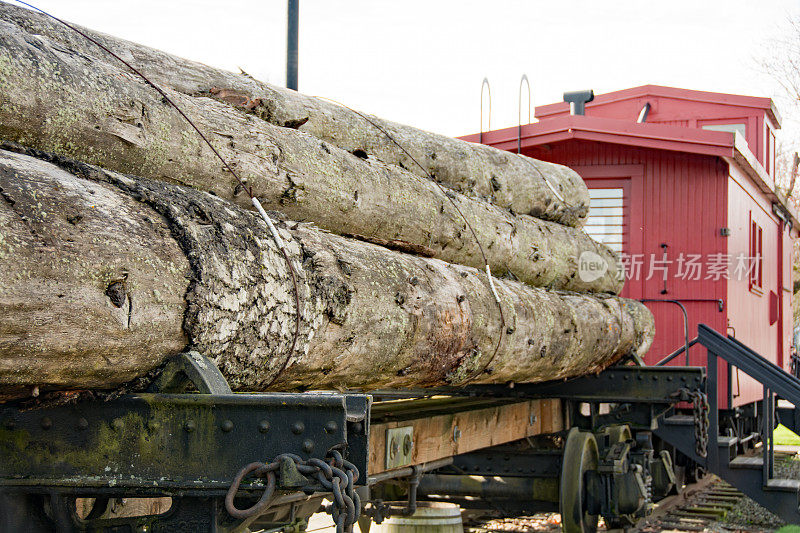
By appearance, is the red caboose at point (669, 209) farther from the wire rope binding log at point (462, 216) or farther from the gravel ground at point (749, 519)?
the wire rope binding log at point (462, 216)

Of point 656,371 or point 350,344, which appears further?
point 656,371

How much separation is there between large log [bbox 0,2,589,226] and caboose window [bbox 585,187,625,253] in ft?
10.2

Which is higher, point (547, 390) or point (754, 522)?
point (547, 390)

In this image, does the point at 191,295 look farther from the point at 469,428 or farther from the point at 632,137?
the point at 632,137

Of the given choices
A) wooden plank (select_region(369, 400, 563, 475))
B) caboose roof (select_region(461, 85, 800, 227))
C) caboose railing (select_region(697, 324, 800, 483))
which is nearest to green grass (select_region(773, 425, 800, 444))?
caboose roof (select_region(461, 85, 800, 227))

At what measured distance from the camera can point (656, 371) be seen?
264 inches

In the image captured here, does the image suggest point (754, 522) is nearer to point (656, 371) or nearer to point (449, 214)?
point (656, 371)

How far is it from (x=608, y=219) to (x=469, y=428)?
19.2ft

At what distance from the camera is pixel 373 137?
4949mm

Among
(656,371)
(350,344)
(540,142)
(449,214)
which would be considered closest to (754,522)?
(656,371)

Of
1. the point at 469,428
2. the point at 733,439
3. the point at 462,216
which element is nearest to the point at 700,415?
the point at 733,439

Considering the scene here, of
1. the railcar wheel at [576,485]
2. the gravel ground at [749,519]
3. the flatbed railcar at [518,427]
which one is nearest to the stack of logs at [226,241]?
the flatbed railcar at [518,427]

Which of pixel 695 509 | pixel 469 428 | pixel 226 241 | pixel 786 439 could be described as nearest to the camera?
pixel 226 241

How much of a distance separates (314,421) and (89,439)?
670 millimetres
